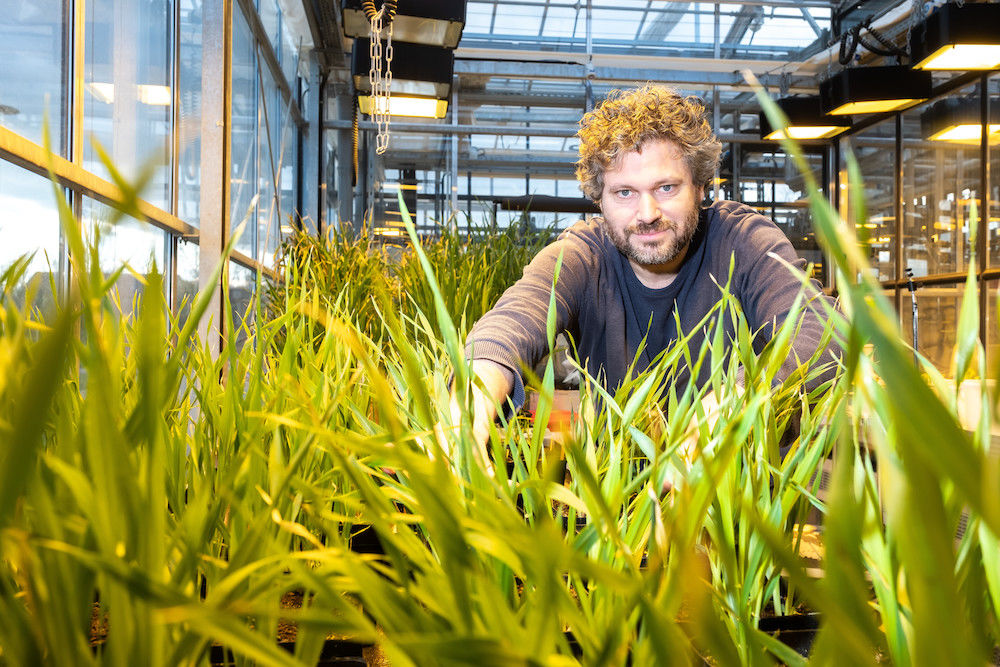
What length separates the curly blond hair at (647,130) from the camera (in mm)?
1263

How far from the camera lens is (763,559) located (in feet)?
1.27

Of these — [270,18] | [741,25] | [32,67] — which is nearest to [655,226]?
[32,67]

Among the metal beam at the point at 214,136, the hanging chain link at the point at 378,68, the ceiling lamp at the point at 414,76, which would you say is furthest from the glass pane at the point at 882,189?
the metal beam at the point at 214,136

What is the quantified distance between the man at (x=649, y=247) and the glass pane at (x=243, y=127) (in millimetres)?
1986

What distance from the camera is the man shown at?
122cm

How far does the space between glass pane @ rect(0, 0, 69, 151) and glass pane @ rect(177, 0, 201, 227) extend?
3.32 feet

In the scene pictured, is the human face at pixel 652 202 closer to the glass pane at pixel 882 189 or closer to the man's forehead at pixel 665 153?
the man's forehead at pixel 665 153

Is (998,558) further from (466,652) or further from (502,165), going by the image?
(502,165)

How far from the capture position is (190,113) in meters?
2.46

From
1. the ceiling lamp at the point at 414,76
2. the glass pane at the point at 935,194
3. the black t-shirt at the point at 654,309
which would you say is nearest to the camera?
the black t-shirt at the point at 654,309

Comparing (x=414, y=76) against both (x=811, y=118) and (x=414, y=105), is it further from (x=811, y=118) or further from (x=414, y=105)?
(x=811, y=118)

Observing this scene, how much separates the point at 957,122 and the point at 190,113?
537 cm

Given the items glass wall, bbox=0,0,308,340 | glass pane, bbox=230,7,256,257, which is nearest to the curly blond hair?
glass wall, bbox=0,0,308,340

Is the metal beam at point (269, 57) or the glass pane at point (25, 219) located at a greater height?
the metal beam at point (269, 57)
